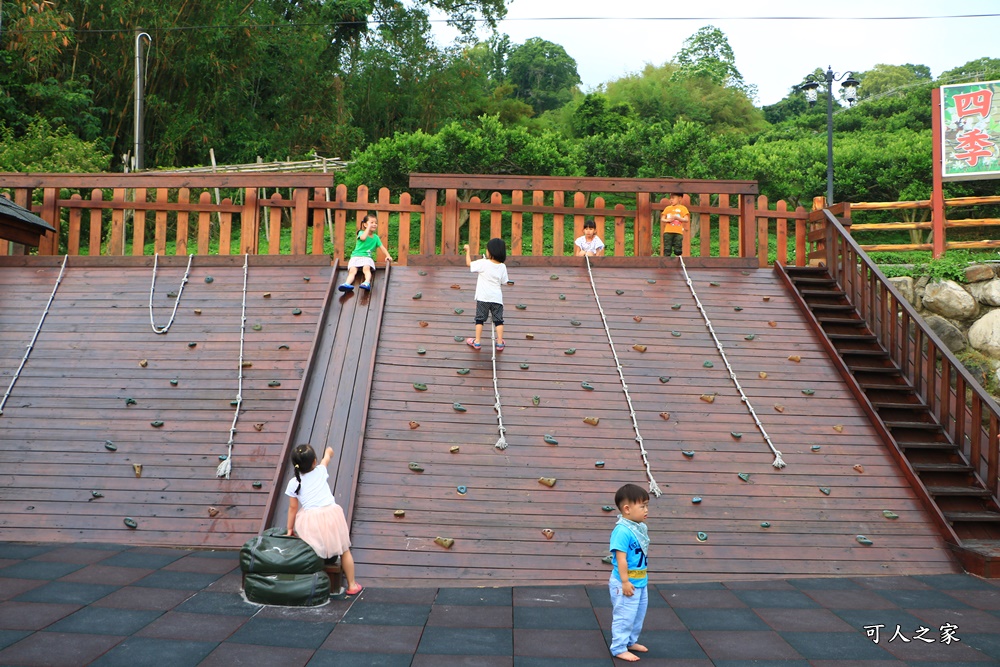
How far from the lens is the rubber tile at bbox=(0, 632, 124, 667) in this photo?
3717 mm

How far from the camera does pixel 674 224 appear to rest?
34.2ft

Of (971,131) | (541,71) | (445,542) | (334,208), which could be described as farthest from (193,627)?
(541,71)

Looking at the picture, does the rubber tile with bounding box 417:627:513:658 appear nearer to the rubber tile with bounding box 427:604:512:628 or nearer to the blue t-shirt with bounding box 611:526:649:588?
the rubber tile with bounding box 427:604:512:628

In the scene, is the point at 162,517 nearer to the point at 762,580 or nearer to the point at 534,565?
the point at 534,565

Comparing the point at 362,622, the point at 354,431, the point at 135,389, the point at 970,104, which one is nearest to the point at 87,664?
the point at 362,622

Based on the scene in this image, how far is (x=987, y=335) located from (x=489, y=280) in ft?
25.2

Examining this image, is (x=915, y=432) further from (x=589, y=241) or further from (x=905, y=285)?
(x=905, y=285)

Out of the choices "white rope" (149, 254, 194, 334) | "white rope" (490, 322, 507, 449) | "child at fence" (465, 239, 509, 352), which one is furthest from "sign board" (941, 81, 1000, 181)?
"white rope" (149, 254, 194, 334)

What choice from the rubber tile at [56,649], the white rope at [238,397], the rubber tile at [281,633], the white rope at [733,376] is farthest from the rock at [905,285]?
the rubber tile at [56,649]

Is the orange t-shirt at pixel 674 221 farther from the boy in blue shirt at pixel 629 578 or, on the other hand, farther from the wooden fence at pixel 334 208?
the boy in blue shirt at pixel 629 578

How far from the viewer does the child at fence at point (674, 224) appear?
1042 cm

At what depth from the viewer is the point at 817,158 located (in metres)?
20.2

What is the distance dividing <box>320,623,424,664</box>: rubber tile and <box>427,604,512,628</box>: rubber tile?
0.67ft

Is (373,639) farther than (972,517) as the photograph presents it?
No
